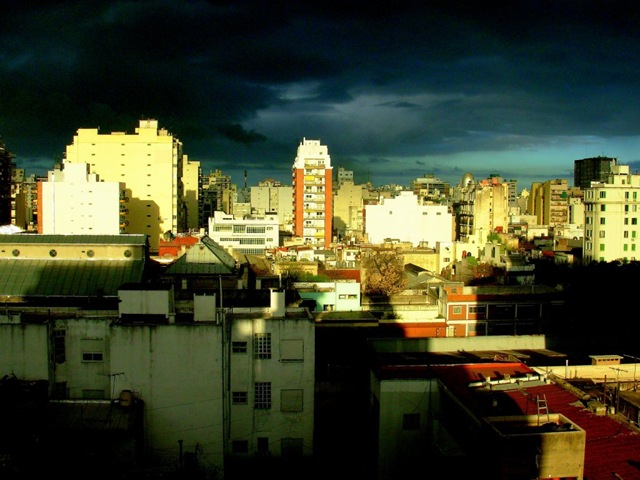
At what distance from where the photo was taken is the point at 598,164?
17950cm

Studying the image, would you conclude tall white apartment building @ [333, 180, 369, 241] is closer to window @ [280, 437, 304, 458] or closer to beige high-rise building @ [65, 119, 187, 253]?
beige high-rise building @ [65, 119, 187, 253]

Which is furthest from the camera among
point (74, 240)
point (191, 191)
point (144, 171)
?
point (191, 191)

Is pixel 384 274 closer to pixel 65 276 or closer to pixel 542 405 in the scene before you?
pixel 65 276

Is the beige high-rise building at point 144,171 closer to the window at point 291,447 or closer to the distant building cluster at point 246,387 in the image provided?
the distant building cluster at point 246,387

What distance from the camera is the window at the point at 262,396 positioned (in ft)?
65.8

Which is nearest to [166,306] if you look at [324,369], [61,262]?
[324,369]

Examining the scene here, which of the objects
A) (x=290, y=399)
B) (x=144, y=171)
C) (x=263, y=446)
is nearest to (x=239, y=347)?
(x=290, y=399)

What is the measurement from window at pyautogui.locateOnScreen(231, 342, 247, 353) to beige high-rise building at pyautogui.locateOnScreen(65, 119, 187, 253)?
70.7m

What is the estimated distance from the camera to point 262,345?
1991cm

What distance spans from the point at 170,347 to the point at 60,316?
13.4ft

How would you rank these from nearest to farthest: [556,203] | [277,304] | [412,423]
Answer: [412,423], [277,304], [556,203]

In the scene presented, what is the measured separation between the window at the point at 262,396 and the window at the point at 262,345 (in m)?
0.84

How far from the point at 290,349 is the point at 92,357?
5.70 metres

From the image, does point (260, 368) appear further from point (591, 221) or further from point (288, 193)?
point (288, 193)
